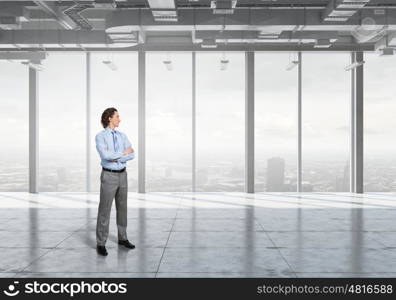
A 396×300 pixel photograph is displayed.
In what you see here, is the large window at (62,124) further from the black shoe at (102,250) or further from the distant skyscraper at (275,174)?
the black shoe at (102,250)

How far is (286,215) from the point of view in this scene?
8203 mm

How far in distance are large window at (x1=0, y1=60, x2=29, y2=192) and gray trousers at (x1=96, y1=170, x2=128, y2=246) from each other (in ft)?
27.6

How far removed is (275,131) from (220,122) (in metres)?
1.65

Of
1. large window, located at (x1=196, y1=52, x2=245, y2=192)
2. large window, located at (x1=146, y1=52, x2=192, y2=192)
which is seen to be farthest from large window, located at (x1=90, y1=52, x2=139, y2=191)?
large window, located at (x1=196, y1=52, x2=245, y2=192)

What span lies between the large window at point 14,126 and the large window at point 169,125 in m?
3.76

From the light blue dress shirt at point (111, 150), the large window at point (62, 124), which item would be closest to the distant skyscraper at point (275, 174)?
the large window at point (62, 124)

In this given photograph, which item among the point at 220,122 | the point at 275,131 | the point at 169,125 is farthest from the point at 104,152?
the point at 275,131

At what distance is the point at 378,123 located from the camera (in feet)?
41.2

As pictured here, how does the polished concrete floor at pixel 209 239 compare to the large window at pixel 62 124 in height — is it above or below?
below

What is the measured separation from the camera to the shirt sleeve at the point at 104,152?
482 centimetres

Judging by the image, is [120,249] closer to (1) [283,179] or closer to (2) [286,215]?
(2) [286,215]

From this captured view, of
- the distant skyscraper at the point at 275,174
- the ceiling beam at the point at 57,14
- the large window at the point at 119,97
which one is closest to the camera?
the ceiling beam at the point at 57,14

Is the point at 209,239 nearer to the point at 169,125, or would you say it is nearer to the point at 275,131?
the point at 169,125

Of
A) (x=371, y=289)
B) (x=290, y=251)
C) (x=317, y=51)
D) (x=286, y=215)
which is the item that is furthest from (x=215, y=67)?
(x=371, y=289)
